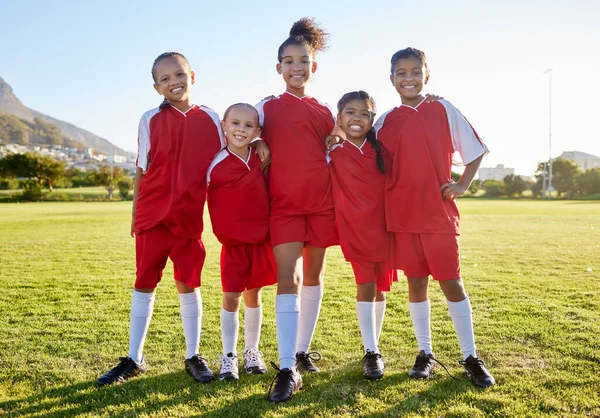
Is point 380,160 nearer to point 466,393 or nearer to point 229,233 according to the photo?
point 229,233

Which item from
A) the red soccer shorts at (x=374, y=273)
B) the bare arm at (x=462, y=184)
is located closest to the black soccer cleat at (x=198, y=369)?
the red soccer shorts at (x=374, y=273)

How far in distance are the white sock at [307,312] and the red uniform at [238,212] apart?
406 mm

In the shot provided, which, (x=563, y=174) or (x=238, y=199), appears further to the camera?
(x=563, y=174)

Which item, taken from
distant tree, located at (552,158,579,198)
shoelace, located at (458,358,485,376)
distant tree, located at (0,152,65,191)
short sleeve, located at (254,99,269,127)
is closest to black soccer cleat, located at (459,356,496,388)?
shoelace, located at (458,358,485,376)

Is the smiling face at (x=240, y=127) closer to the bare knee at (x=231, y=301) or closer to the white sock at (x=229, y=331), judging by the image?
the bare knee at (x=231, y=301)

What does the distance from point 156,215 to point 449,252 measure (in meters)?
2.00

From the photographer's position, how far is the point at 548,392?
304 cm

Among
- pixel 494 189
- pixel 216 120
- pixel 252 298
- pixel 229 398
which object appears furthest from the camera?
pixel 494 189

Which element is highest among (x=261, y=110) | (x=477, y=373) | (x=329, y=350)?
(x=261, y=110)

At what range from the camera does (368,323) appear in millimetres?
3557

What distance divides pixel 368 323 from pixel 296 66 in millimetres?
1896

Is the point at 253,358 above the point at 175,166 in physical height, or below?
below

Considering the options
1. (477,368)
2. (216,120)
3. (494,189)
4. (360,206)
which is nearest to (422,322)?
(477,368)

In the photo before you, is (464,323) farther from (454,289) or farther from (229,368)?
(229,368)
